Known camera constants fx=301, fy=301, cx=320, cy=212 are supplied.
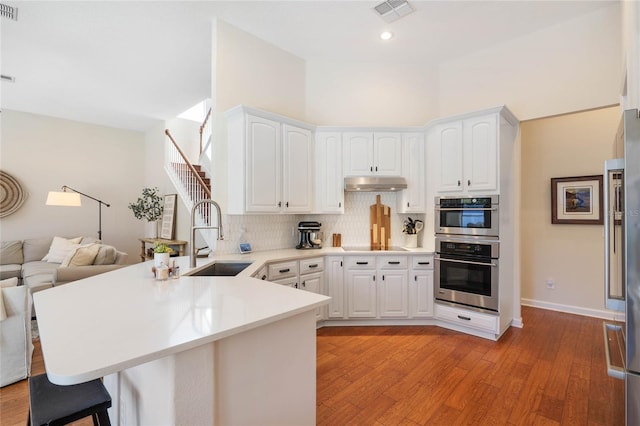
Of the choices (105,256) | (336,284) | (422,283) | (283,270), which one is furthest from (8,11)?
(422,283)

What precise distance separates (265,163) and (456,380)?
2.77 metres

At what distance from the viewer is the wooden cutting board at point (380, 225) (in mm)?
4176

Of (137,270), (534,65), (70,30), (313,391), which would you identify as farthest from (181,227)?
(534,65)

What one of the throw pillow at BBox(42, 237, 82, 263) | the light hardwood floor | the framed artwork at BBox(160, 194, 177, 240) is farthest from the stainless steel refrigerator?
the throw pillow at BBox(42, 237, 82, 263)

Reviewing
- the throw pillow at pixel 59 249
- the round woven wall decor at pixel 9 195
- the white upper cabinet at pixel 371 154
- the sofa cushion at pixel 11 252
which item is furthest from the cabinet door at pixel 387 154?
the round woven wall decor at pixel 9 195

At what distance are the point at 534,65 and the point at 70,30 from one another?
18.0 feet

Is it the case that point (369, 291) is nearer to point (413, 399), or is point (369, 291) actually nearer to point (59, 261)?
Answer: point (413, 399)

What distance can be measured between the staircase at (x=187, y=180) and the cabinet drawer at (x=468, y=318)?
386 cm

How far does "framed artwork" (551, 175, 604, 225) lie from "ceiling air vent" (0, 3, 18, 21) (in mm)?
6763

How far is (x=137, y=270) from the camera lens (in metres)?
2.35

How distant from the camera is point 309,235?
3.98 meters

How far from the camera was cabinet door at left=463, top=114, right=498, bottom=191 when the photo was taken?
3295mm

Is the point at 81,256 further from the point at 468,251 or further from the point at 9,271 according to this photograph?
the point at 468,251

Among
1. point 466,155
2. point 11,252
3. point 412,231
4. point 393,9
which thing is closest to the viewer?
point 393,9
